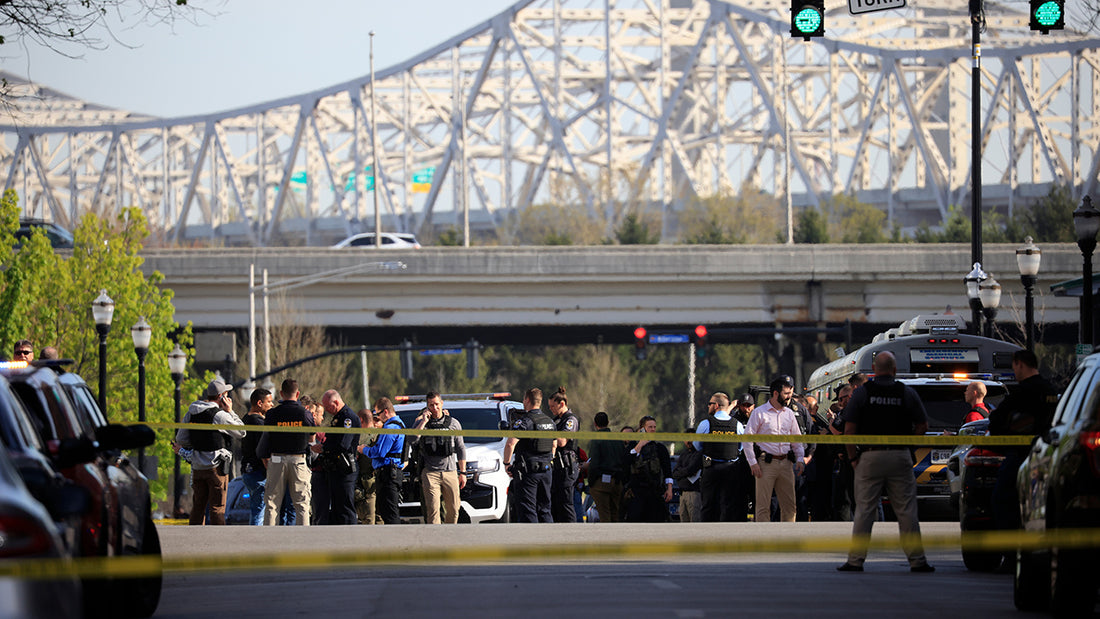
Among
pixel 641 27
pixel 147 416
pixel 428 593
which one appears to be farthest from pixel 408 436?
pixel 641 27

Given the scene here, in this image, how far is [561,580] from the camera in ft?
40.4

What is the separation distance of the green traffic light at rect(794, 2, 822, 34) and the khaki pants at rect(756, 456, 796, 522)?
185 inches

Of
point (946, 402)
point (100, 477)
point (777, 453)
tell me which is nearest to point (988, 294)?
point (946, 402)

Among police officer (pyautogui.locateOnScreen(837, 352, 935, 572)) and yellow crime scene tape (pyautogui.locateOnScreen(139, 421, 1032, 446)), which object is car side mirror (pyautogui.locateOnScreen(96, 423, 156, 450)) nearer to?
yellow crime scene tape (pyautogui.locateOnScreen(139, 421, 1032, 446))

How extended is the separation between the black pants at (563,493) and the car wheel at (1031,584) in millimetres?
9668

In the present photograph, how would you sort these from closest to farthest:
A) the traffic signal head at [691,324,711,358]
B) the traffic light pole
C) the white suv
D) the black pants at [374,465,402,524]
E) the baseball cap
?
the black pants at [374,465,402,524], the baseball cap, the white suv, the traffic light pole, the traffic signal head at [691,324,711,358]

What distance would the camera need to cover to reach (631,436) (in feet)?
57.1

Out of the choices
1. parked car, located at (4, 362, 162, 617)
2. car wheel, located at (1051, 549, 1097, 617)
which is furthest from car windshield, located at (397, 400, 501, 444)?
car wheel, located at (1051, 549, 1097, 617)

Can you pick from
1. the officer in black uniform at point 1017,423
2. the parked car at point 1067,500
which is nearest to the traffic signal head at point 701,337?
the officer in black uniform at point 1017,423

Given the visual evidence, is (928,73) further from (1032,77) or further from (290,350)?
(290,350)

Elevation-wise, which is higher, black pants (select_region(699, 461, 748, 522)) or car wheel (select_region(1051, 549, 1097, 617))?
car wheel (select_region(1051, 549, 1097, 617))

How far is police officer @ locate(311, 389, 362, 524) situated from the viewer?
59.5 feet

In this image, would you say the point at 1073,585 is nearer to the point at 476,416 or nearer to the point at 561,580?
the point at 561,580

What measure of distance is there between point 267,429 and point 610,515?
15.3 feet
